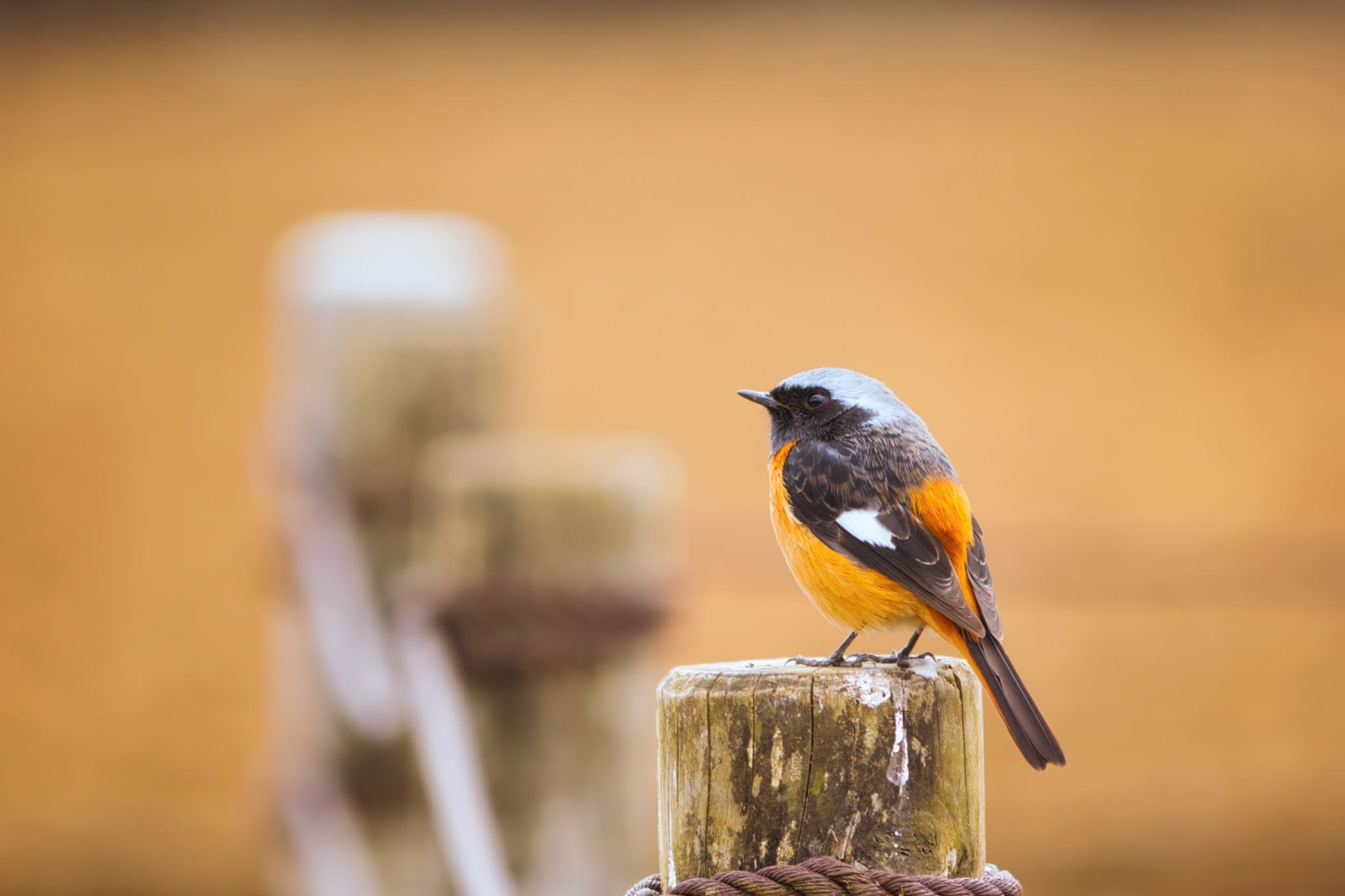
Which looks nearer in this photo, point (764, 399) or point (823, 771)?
point (823, 771)

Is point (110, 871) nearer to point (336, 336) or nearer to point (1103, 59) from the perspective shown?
point (336, 336)

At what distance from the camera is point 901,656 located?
102 inches

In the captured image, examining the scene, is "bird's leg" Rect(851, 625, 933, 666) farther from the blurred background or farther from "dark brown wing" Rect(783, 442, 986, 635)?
the blurred background

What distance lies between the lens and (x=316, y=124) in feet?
34.3

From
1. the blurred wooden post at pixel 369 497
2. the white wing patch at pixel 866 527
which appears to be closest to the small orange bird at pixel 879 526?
the white wing patch at pixel 866 527

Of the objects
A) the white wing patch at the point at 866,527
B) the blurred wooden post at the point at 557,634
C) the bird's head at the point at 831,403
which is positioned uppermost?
the bird's head at the point at 831,403

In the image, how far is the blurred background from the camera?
30.4ft

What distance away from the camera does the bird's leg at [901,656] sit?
81.4 inches

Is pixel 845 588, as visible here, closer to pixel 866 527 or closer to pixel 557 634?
pixel 866 527

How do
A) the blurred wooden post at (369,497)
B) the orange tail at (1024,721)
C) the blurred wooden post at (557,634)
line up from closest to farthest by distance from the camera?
the orange tail at (1024,721)
the blurred wooden post at (557,634)
the blurred wooden post at (369,497)

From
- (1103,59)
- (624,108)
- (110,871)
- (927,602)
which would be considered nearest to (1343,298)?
(1103,59)

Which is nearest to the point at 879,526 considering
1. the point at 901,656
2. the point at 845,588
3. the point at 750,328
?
the point at 845,588

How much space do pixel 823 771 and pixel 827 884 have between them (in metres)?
0.14

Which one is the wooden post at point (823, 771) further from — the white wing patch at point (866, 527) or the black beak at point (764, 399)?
the black beak at point (764, 399)
